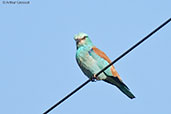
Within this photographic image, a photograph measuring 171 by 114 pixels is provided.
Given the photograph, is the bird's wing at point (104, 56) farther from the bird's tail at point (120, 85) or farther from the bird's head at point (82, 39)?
the bird's head at point (82, 39)

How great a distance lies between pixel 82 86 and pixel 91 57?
2.58m

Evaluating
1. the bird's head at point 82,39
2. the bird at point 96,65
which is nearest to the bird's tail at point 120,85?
the bird at point 96,65

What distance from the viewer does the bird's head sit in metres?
8.78

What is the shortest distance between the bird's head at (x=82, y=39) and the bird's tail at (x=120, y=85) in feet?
2.55

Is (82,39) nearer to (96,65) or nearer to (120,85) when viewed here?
(96,65)

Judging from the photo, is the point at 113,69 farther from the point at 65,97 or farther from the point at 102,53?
the point at 65,97

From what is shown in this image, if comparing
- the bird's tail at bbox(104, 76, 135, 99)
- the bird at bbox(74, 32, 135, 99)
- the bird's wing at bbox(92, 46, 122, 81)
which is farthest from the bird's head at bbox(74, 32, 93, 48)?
the bird's tail at bbox(104, 76, 135, 99)

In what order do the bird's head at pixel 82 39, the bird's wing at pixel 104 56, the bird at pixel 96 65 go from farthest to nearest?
the bird's head at pixel 82 39, the bird's wing at pixel 104 56, the bird at pixel 96 65

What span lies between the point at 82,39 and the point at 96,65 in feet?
2.10

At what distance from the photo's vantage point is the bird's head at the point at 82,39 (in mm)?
8781

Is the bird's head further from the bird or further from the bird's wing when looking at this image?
the bird's wing

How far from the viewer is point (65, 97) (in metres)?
5.74

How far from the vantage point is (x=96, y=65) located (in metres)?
8.46

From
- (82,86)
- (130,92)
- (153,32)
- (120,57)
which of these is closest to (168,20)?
(153,32)
